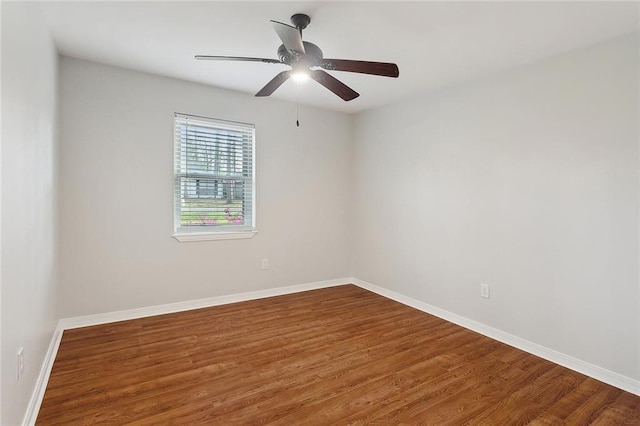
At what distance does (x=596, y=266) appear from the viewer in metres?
2.39

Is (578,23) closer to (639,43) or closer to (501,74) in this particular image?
(639,43)

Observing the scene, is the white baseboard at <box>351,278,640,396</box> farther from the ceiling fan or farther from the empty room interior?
the ceiling fan

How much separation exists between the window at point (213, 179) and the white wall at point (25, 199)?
46.4 inches

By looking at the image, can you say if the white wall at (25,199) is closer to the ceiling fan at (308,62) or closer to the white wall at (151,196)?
the white wall at (151,196)

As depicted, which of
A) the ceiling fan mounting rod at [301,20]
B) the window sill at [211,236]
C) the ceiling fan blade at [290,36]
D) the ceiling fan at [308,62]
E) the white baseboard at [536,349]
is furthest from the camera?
the window sill at [211,236]

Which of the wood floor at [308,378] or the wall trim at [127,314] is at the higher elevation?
the wall trim at [127,314]

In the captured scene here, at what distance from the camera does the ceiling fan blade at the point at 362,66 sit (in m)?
2.05

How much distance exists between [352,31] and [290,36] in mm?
756

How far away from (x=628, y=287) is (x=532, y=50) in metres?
1.83

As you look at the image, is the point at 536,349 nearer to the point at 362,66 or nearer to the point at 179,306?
the point at 362,66

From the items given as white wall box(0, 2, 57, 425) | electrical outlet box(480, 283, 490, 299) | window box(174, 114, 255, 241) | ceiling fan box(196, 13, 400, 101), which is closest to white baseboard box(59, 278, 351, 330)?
white wall box(0, 2, 57, 425)

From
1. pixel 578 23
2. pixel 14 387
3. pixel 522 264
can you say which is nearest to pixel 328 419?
pixel 14 387

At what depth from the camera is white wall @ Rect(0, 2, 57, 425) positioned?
1.40 m

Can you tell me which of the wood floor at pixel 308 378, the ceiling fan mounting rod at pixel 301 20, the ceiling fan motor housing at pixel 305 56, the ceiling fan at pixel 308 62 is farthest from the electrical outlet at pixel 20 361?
the ceiling fan mounting rod at pixel 301 20
